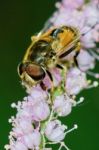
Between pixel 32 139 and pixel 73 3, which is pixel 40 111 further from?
pixel 73 3

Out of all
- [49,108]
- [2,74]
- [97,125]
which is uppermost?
[2,74]

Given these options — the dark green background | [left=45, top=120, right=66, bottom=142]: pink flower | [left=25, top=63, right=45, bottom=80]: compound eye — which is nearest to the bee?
[left=25, top=63, right=45, bottom=80]: compound eye

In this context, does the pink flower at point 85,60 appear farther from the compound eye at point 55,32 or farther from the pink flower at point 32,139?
the pink flower at point 32,139

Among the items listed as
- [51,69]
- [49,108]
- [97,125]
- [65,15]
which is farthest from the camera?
[97,125]

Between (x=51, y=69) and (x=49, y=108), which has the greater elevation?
(x=51, y=69)

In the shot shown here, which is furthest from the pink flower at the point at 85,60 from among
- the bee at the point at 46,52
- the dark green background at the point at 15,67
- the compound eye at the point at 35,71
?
the dark green background at the point at 15,67

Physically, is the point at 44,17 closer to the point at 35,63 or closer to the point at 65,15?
the point at 65,15

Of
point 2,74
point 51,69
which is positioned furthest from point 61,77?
point 2,74

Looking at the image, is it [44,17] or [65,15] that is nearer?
[65,15]
